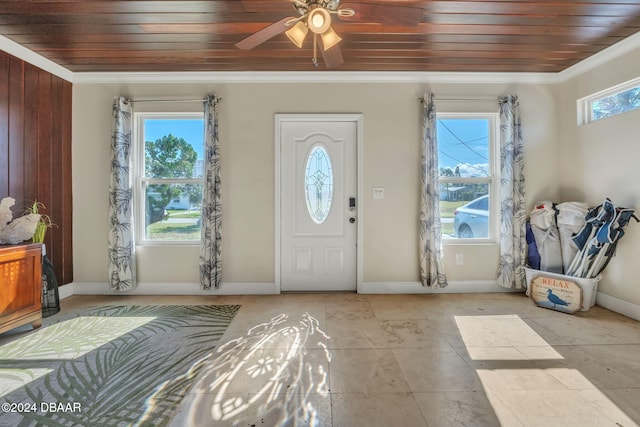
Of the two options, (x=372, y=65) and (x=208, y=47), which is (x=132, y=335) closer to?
(x=208, y=47)

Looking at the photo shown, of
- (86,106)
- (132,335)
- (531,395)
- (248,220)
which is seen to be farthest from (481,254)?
(86,106)

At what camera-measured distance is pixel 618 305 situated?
10.1 feet

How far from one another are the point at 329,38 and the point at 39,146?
3.40m

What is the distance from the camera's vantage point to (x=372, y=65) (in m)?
3.48

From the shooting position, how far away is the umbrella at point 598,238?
9.46 ft

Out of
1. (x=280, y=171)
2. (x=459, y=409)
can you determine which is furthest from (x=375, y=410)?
(x=280, y=171)

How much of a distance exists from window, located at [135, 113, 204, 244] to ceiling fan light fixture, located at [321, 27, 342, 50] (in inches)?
87.2

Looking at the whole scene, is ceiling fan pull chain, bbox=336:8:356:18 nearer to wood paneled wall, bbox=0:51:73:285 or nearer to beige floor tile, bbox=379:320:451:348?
beige floor tile, bbox=379:320:451:348

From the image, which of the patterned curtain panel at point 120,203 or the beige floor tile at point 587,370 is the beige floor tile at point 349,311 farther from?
the patterned curtain panel at point 120,203

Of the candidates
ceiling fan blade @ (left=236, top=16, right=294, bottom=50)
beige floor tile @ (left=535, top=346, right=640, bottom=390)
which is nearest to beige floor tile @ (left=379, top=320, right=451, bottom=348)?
beige floor tile @ (left=535, top=346, right=640, bottom=390)

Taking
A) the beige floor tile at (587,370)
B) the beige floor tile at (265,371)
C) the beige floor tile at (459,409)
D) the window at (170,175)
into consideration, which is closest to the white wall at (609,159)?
the beige floor tile at (587,370)

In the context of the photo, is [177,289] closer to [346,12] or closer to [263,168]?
[263,168]

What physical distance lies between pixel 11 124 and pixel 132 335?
8.08 feet

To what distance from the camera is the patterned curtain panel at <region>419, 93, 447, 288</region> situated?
142 inches
